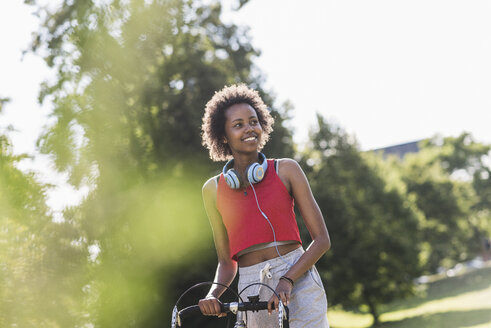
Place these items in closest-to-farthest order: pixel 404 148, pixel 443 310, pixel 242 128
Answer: pixel 242 128 → pixel 443 310 → pixel 404 148

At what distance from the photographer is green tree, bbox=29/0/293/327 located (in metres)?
9.04

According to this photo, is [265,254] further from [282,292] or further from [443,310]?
[443,310]

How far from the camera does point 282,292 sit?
2.70 meters

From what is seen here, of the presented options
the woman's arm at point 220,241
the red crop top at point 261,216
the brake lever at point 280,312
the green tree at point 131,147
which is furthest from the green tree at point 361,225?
the brake lever at point 280,312

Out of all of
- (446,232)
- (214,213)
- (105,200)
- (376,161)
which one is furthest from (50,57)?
(446,232)

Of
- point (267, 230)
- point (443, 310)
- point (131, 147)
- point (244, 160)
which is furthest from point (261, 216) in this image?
point (443, 310)

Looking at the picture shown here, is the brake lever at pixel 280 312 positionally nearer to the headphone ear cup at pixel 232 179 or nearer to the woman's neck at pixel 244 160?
the headphone ear cup at pixel 232 179

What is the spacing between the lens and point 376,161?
30.7 meters

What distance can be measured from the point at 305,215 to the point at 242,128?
690mm

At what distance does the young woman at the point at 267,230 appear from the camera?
2908mm

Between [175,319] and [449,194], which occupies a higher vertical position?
[175,319]

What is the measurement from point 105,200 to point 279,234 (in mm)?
6841

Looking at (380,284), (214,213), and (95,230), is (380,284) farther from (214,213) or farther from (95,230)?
(214,213)

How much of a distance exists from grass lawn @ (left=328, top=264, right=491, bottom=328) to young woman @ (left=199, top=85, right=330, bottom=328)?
14.8m
